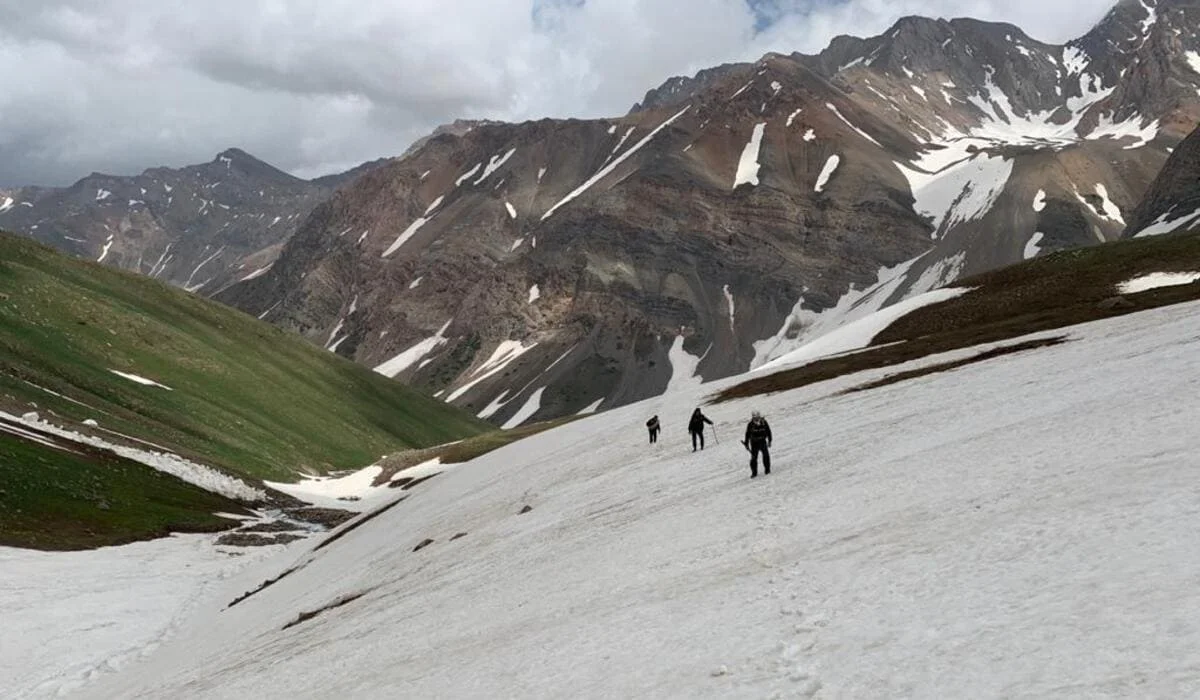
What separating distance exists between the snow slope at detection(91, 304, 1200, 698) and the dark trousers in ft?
1.60

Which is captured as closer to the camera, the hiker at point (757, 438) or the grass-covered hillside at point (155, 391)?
the hiker at point (757, 438)

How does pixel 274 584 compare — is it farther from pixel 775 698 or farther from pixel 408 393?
pixel 408 393

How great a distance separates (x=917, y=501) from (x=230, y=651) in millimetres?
23009

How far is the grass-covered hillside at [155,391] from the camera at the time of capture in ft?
184

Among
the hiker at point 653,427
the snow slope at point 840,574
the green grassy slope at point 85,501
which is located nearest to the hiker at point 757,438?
the snow slope at point 840,574

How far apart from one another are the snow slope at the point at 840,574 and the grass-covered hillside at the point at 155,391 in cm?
2528

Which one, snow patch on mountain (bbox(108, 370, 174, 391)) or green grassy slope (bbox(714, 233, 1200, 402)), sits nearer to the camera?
green grassy slope (bbox(714, 233, 1200, 402))

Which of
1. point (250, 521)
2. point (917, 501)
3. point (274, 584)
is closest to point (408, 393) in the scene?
point (250, 521)

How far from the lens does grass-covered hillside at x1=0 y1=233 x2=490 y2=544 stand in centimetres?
5603

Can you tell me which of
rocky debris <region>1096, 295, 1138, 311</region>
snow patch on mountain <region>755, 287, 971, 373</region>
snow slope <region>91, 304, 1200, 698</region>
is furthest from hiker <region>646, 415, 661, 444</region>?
snow patch on mountain <region>755, 287, 971, 373</region>

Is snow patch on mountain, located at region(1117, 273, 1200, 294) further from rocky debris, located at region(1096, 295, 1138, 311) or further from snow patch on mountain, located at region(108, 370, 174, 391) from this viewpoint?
snow patch on mountain, located at region(108, 370, 174, 391)

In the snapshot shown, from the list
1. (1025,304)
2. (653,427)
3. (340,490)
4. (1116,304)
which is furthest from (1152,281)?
(340,490)

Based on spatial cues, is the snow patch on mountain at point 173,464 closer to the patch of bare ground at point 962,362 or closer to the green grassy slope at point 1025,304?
the green grassy slope at point 1025,304

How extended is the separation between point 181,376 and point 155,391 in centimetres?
987
